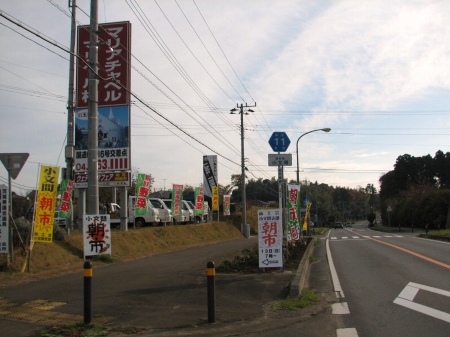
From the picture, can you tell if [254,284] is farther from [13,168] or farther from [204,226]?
[204,226]

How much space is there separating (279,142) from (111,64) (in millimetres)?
8697

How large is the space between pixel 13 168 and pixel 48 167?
1151 mm

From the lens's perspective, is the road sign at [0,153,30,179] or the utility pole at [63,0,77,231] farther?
the utility pole at [63,0,77,231]

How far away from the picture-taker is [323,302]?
27.0 ft

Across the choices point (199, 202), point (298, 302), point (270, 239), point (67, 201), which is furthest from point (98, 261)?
point (199, 202)

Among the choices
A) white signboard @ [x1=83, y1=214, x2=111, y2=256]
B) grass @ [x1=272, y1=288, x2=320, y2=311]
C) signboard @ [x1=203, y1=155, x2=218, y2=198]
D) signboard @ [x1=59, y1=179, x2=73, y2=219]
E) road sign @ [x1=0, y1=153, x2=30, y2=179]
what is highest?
signboard @ [x1=203, y1=155, x2=218, y2=198]

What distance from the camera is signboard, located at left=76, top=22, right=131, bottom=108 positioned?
17172 mm

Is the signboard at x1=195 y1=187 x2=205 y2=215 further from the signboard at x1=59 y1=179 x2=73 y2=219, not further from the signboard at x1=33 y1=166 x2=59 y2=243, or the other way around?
the signboard at x1=33 y1=166 x2=59 y2=243

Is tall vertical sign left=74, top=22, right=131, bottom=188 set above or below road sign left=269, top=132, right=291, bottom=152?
above

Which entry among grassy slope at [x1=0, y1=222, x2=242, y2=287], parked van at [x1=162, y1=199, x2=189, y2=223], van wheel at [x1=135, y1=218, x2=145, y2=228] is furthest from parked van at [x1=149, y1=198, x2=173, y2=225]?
grassy slope at [x1=0, y1=222, x2=242, y2=287]

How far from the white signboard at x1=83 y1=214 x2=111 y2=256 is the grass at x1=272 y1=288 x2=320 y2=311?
278 inches

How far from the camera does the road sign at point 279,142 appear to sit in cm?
1216

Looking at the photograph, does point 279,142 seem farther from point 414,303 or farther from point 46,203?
point 46,203

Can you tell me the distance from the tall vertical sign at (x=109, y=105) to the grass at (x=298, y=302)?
10.9 meters
